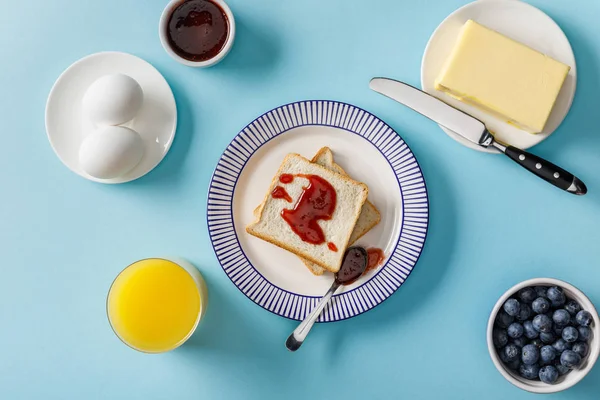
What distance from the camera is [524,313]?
1335 mm

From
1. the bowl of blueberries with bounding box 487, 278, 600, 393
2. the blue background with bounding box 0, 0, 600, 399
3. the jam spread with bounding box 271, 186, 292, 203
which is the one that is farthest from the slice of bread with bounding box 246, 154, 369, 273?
the bowl of blueberries with bounding box 487, 278, 600, 393

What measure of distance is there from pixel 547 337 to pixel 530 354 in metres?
0.06

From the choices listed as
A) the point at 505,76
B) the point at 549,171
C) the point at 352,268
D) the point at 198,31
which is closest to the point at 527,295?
the point at 549,171

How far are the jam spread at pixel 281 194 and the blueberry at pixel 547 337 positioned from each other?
704mm

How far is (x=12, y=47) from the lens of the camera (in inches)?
59.4

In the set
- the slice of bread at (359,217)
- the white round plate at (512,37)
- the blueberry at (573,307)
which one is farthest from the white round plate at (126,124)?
the blueberry at (573,307)

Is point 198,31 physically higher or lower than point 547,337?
higher

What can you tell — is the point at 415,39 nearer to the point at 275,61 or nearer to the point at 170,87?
the point at 275,61

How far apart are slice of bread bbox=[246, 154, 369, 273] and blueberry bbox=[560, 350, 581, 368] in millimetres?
581

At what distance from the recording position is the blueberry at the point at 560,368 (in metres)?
1.32

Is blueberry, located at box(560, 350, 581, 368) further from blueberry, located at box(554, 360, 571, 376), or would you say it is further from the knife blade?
the knife blade

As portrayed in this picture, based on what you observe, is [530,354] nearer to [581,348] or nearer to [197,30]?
[581,348]

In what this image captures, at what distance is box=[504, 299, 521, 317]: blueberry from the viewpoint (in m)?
1.32

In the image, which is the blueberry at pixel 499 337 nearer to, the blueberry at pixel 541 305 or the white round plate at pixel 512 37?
the blueberry at pixel 541 305
